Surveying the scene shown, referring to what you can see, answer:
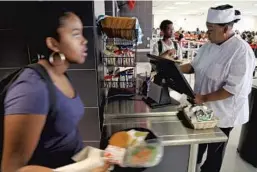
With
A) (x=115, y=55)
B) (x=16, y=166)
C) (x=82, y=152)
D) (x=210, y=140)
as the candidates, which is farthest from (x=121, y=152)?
(x=115, y=55)

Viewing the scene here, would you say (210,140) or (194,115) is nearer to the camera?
(210,140)

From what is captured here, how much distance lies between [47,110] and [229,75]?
3.95 ft

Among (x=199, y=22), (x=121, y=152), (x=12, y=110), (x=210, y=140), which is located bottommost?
(x=210, y=140)

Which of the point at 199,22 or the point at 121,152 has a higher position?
the point at 199,22

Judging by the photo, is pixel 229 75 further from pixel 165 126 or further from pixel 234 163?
pixel 234 163

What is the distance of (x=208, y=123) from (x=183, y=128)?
136 millimetres

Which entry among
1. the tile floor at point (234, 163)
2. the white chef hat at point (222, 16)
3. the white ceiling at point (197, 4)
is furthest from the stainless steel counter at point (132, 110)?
the white ceiling at point (197, 4)

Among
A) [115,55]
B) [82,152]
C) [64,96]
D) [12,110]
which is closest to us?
[12,110]

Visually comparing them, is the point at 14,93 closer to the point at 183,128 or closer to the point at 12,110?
the point at 12,110

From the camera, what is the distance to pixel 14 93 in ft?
1.95

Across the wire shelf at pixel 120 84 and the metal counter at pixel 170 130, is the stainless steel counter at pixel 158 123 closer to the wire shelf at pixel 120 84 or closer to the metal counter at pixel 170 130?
the metal counter at pixel 170 130

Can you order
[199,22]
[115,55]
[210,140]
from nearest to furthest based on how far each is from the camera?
[210,140]
[115,55]
[199,22]

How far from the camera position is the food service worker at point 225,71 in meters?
1.39

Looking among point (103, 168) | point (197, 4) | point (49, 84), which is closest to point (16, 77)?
point (49, 84)
